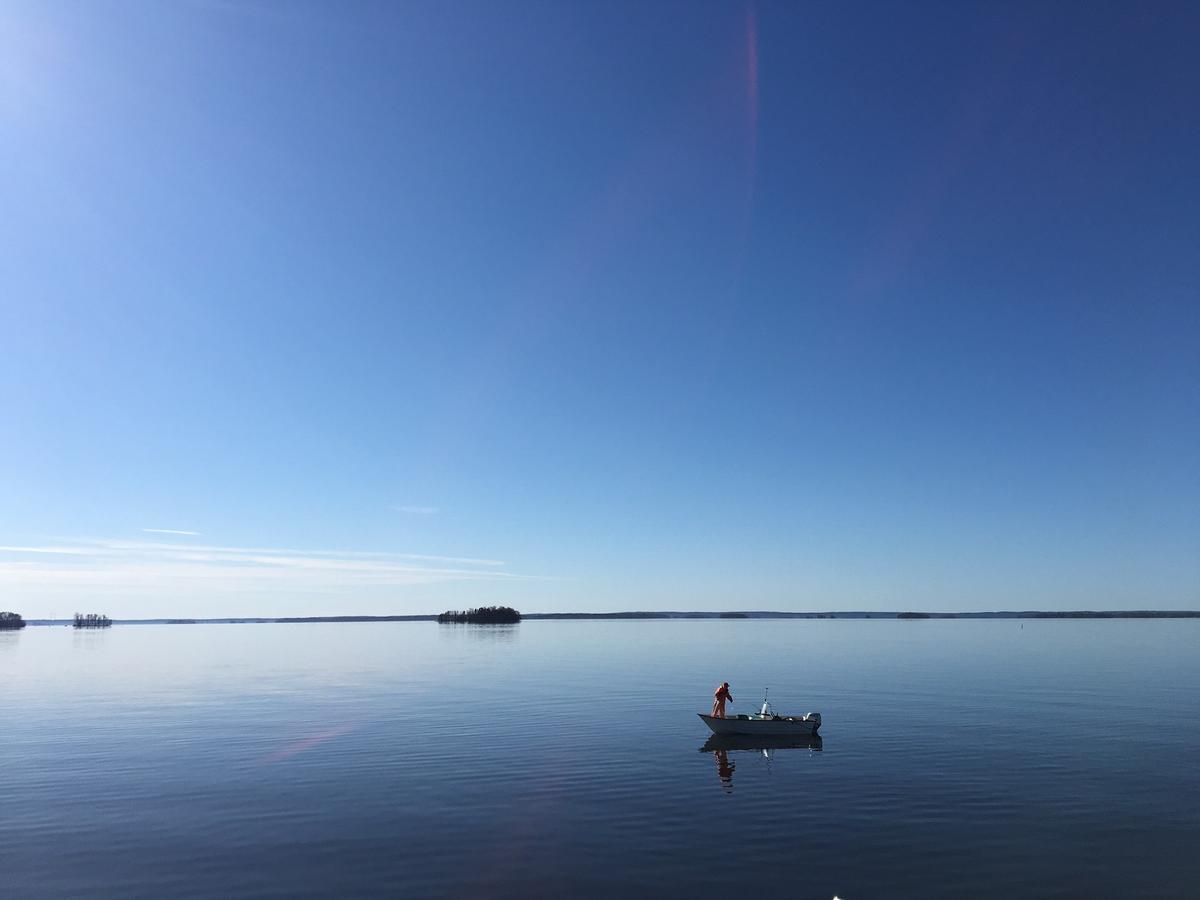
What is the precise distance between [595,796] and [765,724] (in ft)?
62.1

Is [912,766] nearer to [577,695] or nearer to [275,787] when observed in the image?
[275,787]

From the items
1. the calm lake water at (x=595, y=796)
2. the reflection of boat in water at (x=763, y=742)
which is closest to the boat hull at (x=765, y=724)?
the reflection of boat in water at (x=763, y=742)

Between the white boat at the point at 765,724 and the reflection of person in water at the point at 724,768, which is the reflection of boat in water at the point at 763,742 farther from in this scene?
the reflection of person in water at the point at 724,768

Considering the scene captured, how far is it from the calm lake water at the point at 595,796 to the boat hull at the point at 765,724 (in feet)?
4.33

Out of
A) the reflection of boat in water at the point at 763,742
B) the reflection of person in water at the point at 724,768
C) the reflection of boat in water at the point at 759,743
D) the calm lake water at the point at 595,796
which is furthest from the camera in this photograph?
the reflection of boat in water at the point at 763,742

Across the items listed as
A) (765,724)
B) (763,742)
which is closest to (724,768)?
(763,742)

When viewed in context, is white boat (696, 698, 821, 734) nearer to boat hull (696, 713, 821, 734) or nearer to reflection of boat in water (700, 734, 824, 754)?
boat hull (696, 713, 821, 734)

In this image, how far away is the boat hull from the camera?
48.2m

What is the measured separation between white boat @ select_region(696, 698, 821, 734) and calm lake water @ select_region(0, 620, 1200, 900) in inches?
52.3

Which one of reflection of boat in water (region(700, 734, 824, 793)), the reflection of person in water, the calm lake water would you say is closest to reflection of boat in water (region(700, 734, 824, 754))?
reflection of boat in water (region(700, 734, 824, 793))

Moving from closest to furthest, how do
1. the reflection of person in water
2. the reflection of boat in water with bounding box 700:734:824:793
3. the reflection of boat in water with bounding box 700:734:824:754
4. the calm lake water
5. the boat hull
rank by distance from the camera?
the calm lake water
the reflection of person in water
the reflection of boat in water with bounding box 700:734:824:793
the reflection of boat in water with bounding box 700:734:824:754
the boat hull

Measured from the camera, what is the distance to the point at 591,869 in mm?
24422

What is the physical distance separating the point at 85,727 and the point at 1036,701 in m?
75.0

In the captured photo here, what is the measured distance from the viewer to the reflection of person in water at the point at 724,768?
1447 inches
